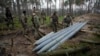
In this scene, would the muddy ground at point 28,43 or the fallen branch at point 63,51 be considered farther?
the muddy ground at point 28,43

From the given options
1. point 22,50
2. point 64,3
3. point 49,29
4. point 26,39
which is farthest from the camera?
point 64,3

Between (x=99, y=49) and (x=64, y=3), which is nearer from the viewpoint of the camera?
(x=99, y=49)

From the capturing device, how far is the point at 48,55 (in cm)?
966

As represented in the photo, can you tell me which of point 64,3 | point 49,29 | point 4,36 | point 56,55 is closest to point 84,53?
point 56,55

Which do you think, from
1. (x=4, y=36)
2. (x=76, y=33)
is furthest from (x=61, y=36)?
(x=4, y=36)

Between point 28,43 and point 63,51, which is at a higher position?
point 63,51

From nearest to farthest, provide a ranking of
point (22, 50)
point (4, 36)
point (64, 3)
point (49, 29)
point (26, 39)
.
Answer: point (22, 50) → point (26, 39) → point (4, 36) → point (49, 29) → point (64, 3)

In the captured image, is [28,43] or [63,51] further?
[28,43]

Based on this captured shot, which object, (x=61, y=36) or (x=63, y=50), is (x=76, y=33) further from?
(x=63, y=50)

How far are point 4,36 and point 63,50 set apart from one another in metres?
6.85

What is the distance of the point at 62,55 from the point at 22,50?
316 cm

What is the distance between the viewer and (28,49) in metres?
12.1

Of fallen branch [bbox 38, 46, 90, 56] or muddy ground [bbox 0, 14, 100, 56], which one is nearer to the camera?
fallen branch [bbox 38, 46, 90, 56]

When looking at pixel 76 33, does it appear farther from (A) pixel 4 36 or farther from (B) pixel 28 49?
(A) pixel 4 36
